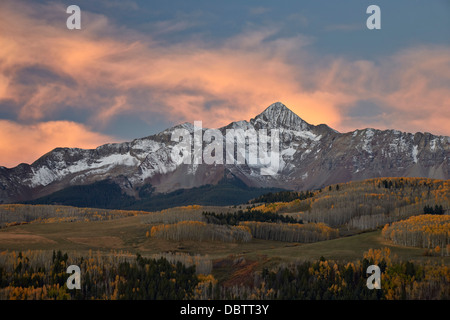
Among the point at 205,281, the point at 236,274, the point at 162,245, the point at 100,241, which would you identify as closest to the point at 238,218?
the point at 162,245

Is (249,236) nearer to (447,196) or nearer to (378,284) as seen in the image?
(378,284)

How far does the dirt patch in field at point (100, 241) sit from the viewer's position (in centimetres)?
6168

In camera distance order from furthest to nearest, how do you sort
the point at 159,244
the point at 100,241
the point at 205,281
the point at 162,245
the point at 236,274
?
the point at 100,241 → the point at 159,244 → the point at 162,245 → the point at 236,274 → the point at 205,281

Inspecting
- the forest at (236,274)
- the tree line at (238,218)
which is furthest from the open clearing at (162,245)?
the tree line at (238,218)

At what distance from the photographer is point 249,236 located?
70.5 m

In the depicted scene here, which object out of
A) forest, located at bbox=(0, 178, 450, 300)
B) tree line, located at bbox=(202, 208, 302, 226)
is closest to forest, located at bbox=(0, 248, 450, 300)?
forest, located at bbox=(0, 178, 450, 300)

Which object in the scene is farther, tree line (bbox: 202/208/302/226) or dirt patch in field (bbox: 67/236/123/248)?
tree line (bbox: 202/208/302/226)

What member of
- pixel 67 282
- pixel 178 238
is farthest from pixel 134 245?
pixel 67 282

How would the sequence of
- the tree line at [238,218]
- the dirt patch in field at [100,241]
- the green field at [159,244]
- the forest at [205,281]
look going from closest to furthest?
the forest at [205,281]
the green field at [159,244]
the dirt patch in field at [100,241]
the tree line at [238,218]

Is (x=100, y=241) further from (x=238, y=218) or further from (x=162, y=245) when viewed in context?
(x=238, y=218)

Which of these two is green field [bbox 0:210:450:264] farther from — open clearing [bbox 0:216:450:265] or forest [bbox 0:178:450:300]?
forest [bbox 0:178:450:300]

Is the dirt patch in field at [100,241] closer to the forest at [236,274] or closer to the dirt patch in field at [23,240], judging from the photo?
the forest at [236,274]

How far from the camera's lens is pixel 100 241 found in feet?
209

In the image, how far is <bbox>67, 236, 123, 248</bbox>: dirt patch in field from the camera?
61678 mm
